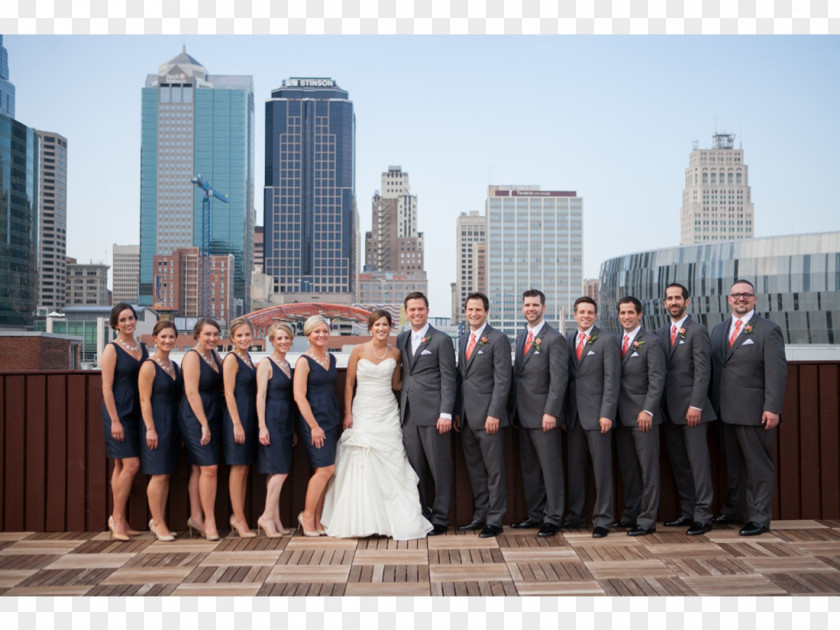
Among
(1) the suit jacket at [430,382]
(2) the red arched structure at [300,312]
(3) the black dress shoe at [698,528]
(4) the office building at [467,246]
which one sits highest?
(4) the office building at [467,246]

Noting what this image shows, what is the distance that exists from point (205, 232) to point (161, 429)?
453 ft

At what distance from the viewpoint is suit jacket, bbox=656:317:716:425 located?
4508 millimetres

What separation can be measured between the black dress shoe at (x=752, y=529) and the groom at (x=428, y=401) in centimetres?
176

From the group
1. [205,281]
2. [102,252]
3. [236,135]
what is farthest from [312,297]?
[102,252]

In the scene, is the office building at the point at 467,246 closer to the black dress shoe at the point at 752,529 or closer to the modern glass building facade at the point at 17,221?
the modern glass building facade at the point at 17,221

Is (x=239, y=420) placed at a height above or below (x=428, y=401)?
below

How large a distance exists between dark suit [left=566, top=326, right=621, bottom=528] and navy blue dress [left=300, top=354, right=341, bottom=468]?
4.77ft

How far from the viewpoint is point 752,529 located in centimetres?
449

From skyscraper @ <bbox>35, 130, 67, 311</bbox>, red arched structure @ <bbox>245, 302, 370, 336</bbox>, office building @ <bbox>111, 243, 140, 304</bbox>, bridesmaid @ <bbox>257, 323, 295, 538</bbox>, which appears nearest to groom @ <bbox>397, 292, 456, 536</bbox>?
bridesmaid @ <bbox>257, 323, 295, 538</bbox>

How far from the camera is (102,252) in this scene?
506 feet

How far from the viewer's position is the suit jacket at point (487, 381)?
14.9 feet

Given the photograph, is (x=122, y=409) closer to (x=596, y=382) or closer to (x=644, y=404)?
(x=596, y=382)

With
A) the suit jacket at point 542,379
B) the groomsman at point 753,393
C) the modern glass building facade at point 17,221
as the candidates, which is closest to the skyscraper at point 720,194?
the modern glass building facade at point 17,221

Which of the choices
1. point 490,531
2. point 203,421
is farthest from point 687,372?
point 203,421
